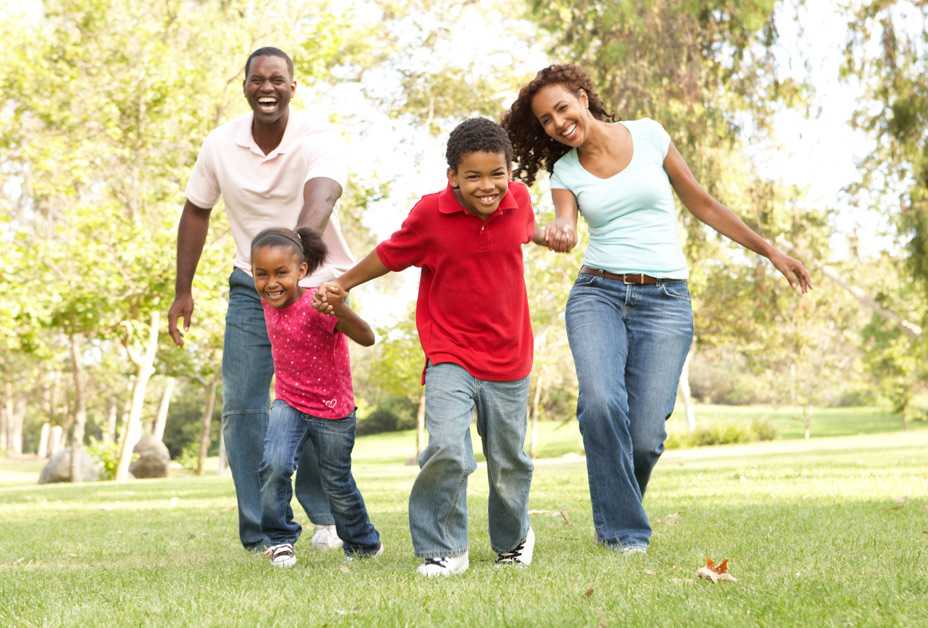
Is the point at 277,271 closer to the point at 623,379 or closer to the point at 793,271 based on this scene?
the point at 623,379

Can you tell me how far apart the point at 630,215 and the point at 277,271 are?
179 cm

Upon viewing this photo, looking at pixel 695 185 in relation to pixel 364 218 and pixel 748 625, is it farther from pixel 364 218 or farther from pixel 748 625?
pixel 364 218

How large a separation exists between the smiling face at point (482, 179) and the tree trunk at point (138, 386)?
17924 millimetres

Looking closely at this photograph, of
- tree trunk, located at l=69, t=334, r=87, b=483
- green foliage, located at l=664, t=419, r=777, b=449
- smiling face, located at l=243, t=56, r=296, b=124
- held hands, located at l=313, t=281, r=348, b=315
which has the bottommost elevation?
green foliage, located at l=664, t=419, r=777, b=449

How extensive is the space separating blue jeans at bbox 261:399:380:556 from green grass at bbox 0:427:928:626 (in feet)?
0.63

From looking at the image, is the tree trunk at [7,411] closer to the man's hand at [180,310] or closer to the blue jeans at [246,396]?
the man's hand at [180,310]

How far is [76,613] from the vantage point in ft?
12.8

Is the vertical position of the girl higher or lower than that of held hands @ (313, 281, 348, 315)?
lower

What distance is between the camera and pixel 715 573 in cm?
438

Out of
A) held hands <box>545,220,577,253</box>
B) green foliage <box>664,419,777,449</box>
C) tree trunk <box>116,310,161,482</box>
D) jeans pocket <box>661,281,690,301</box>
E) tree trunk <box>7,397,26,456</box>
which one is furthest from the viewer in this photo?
tree trunk <box>7,397,26,456</box>

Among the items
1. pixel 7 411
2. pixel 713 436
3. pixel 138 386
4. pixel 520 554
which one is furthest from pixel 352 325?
pixel 7 411

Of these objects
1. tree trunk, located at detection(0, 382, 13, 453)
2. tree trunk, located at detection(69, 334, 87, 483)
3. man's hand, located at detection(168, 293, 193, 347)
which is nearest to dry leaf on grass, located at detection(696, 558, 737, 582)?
man's hand, located at detection(168, 293, 193, 347)

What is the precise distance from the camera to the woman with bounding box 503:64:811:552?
5.49 meters

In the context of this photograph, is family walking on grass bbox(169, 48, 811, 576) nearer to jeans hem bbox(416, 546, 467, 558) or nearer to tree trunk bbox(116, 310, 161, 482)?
jeans hem bbox(416, 546, 467, 558)
